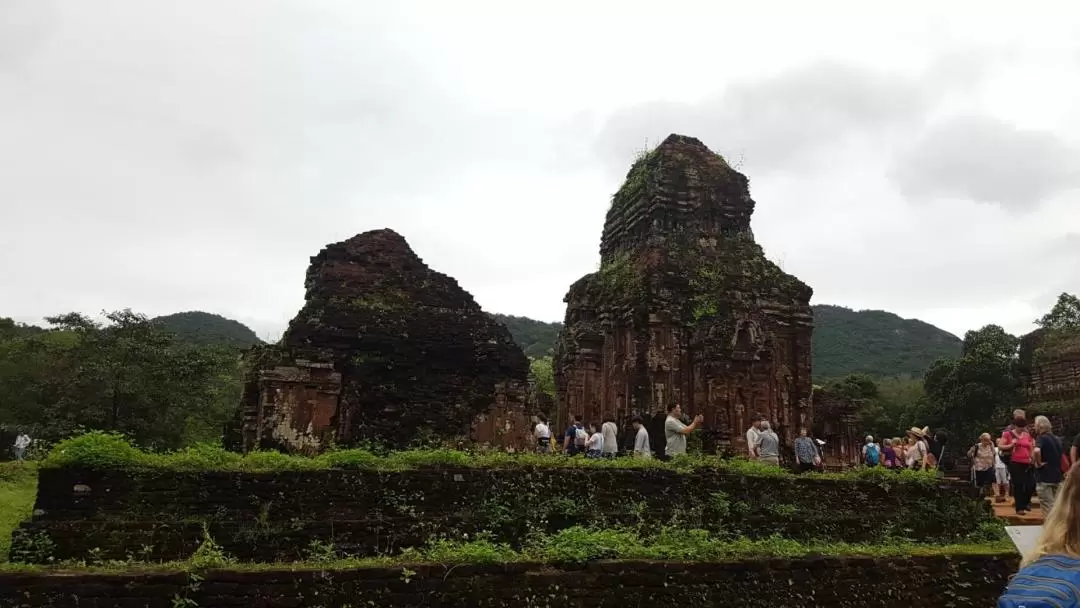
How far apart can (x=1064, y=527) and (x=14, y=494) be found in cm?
1466

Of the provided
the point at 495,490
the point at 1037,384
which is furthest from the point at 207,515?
the point at 1037,384

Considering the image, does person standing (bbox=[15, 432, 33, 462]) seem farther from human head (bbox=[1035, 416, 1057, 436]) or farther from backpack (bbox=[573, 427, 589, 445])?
human head (bbox=[1035, 416, 1057, 436])

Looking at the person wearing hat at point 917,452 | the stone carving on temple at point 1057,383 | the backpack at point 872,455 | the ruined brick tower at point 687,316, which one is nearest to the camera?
the person wearing hat at point 917,452

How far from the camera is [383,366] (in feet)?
43.9

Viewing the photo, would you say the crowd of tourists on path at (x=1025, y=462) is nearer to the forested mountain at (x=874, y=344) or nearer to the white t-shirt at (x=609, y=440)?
the white t-shirt at (x=609, y=440)

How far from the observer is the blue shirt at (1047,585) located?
267cm

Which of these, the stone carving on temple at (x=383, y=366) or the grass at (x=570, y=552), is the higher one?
the stone carving on temple at (x=383, y=366)

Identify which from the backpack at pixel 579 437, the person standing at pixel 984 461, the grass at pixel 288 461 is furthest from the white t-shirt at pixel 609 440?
the person standing at pixel 984 461

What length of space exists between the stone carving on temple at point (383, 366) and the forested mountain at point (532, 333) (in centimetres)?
4653

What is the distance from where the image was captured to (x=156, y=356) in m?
26.9

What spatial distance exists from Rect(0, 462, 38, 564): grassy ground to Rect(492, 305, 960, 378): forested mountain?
167 ft

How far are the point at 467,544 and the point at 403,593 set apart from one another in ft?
3.15

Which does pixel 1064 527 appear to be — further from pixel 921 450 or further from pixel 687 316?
pixel 687 316

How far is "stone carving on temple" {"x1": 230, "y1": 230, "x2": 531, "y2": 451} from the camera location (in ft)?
42.2
